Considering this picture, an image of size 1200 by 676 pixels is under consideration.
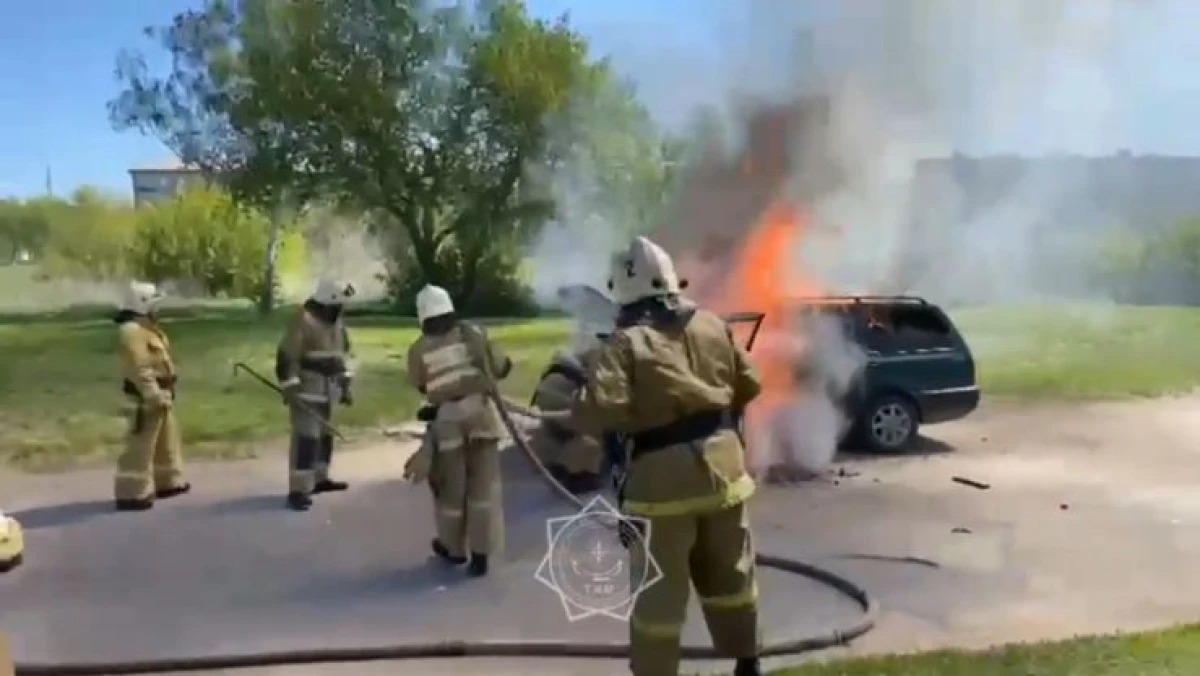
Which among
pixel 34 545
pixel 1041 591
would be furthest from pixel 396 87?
pixel 1041 591

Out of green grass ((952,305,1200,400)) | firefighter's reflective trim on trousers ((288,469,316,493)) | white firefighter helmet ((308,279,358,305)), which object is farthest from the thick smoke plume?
firefighter's reflective trim on trousers ((288,469,316,493))

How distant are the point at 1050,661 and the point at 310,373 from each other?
4.79 m

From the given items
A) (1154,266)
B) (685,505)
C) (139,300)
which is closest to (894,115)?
(1154,266)

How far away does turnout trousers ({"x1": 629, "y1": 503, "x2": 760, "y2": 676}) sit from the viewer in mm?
4227

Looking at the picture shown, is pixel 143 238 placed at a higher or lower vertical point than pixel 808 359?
higher

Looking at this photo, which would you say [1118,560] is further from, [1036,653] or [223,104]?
[223,104]

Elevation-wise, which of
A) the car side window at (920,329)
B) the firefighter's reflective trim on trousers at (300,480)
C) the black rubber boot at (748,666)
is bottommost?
the firefighter's reflective trim on trousers at (300,480)

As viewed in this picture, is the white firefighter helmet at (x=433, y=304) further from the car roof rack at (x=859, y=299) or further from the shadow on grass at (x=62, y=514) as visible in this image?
the car roof rack at (x=859, y=299)

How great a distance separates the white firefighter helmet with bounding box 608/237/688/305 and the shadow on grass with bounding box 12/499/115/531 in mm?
4761

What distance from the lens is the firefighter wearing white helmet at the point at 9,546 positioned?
6668 millimetres

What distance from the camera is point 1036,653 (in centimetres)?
486

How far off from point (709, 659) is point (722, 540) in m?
0.76

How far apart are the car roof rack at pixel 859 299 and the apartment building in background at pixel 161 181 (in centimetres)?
445

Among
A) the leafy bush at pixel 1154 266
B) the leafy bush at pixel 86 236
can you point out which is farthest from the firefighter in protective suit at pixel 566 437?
the leafy bush at pixel 1154 266
